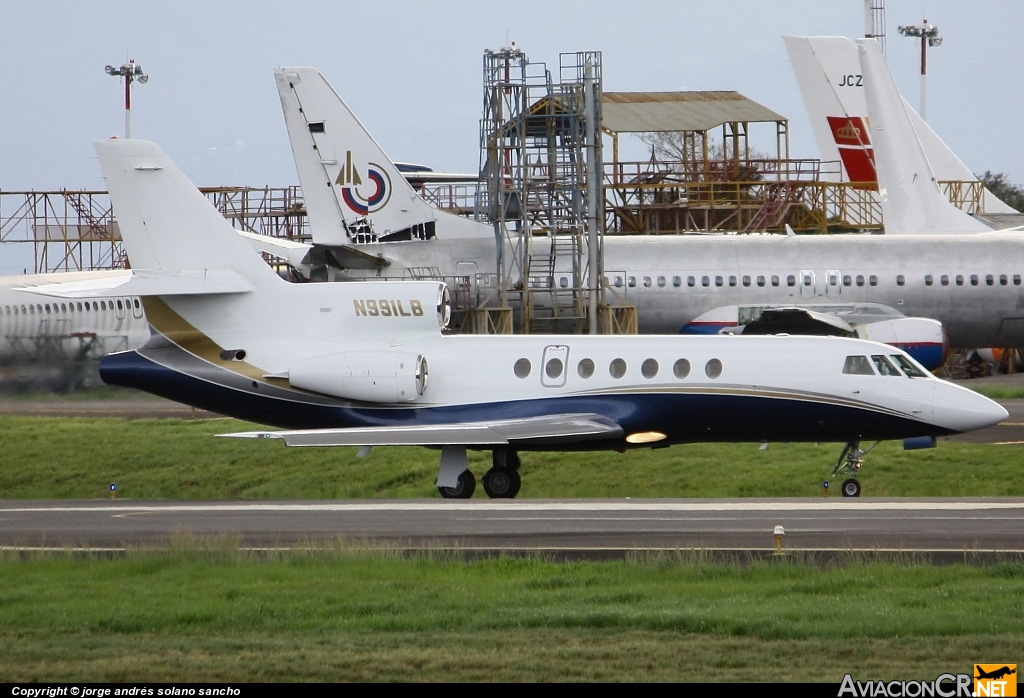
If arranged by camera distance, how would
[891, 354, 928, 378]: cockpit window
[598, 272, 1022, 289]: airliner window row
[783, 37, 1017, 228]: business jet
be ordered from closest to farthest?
[891, 354, 928, 378]: cockpit window, [598, 272, 1022, 289]: airliner window row, [783, 37, 1017, 228]: business jet

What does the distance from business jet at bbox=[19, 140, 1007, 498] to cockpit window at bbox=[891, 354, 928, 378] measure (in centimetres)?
3

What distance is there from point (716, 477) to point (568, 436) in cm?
733

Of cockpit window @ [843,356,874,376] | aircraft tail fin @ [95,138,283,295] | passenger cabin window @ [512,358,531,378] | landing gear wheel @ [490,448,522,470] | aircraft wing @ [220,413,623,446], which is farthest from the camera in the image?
aircraft tail fin @ [95,138,283,295]

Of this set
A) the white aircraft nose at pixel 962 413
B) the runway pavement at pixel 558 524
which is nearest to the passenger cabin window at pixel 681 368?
the runway pavement at pixel 558 524

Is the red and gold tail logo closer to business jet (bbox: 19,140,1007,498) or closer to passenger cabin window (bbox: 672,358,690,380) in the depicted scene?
business jet (bbox: 19,140,1007,498)

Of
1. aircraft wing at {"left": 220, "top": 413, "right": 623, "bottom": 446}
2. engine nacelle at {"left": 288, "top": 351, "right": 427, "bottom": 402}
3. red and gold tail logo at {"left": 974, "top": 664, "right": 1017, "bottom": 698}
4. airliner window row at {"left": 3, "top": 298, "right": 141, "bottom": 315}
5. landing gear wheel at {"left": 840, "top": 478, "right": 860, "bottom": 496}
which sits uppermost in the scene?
airliner window row at {"left": 3, "top": 298, "right": 141, "bottom": 315}

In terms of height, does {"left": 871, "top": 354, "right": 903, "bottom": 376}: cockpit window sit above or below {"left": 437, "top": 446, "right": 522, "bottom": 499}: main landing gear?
above

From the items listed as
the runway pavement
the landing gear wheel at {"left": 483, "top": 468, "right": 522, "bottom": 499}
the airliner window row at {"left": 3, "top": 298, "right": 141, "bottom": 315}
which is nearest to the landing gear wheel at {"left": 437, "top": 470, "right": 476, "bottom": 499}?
the landing gear wheel at {"left": 483, "top": 468, "right": 522, "bottom": 499}

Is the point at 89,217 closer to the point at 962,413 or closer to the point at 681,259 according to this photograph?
the point at 681,259

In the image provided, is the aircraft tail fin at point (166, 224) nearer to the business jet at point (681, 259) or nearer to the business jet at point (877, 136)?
the business jet at point (681, 259)

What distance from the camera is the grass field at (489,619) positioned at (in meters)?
10.5

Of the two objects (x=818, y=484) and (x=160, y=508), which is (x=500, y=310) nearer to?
(x=818, y=484)

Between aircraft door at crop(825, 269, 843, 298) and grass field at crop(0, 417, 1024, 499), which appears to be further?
aircraft door at crop(825, 269, 843, 298)

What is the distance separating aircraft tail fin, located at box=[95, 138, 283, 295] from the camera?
83.9 ft
